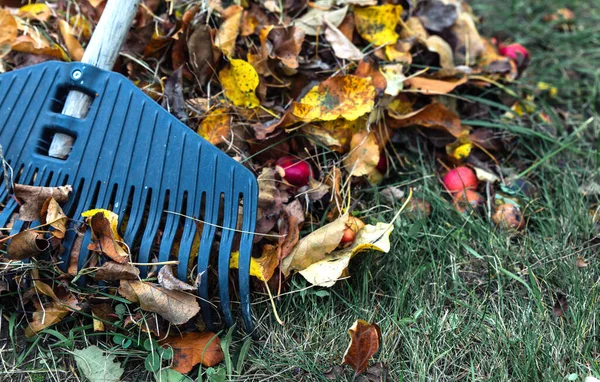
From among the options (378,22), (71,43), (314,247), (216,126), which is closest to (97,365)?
(314,247)

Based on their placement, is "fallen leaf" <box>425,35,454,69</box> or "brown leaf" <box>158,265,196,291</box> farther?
"fallen leaf" <box>425,35,454,69</box>

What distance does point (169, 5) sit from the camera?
6.80ft

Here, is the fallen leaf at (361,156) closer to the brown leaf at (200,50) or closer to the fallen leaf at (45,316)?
the brown leaf at (200,50)

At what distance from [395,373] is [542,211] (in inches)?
31.2

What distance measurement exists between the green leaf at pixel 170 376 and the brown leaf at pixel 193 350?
13 millimetres

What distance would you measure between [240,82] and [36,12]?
0.82 meters

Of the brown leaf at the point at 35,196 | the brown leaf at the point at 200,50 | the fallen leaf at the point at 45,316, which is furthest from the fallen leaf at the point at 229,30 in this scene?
the fallen leaf at the point at 45,316

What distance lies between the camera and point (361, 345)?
4.68 feet

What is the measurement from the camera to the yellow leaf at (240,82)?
186 centimetres

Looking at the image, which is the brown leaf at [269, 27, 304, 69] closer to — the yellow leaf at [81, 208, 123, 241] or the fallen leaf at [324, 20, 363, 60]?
the fallen leaf at [324, 20, 363, 60]

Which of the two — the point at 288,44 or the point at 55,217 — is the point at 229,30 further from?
the point at 55,217

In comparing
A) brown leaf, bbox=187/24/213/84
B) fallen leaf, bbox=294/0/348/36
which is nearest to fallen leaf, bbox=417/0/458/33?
fallen leaf, bbox=294/0/348/36

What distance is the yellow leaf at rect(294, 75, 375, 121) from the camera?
5.97 ft

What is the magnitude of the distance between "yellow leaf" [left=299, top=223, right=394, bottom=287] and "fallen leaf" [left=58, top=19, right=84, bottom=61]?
3.52 ft
